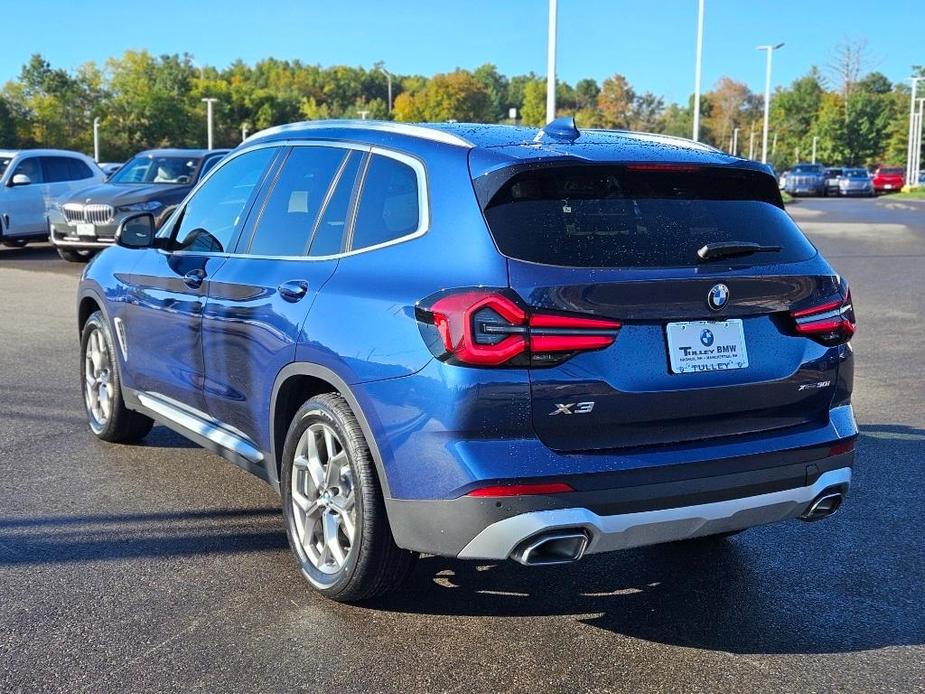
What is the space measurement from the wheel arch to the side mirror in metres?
1.69

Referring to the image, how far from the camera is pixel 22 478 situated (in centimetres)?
557

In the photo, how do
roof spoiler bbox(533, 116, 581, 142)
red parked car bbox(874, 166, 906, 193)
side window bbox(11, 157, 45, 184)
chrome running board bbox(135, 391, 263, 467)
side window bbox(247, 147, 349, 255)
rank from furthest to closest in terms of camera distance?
red parked car bbox(874, 166, 906, 193) < side window bbox(11, 157, 45, 184) < chrome running board bbox(135, 391, 263, 467) < side window bbox(247, 147, 349, 255) < roof spoiler bbox(533, 116, 581, 142)

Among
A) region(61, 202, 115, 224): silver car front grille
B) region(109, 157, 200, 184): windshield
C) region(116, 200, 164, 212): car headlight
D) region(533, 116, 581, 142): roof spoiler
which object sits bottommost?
region(61, 202, 115, 224): silver car front grille

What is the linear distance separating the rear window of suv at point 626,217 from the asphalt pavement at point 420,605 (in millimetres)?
1296

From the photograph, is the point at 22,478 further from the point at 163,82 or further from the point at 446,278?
the point at 163,82

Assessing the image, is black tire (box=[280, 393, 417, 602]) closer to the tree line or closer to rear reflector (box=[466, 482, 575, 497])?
rear reflector (box=[466, 482, 575, 497])

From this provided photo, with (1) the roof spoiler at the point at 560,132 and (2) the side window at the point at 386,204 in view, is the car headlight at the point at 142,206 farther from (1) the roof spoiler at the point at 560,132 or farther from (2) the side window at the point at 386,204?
(1) the roof spoiler at the point at 560,132

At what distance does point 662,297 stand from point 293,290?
1436 mm

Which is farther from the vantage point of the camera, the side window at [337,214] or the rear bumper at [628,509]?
the side window at [337,214]

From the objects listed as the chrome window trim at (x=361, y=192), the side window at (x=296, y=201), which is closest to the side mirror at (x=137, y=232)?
the chrome window trim at (x=361, y=192)

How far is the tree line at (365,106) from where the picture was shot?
7906 centimetres

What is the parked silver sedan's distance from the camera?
201ft

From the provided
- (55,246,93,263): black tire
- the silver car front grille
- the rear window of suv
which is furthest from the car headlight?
the rear window of suv

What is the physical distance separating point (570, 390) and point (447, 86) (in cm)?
7551
